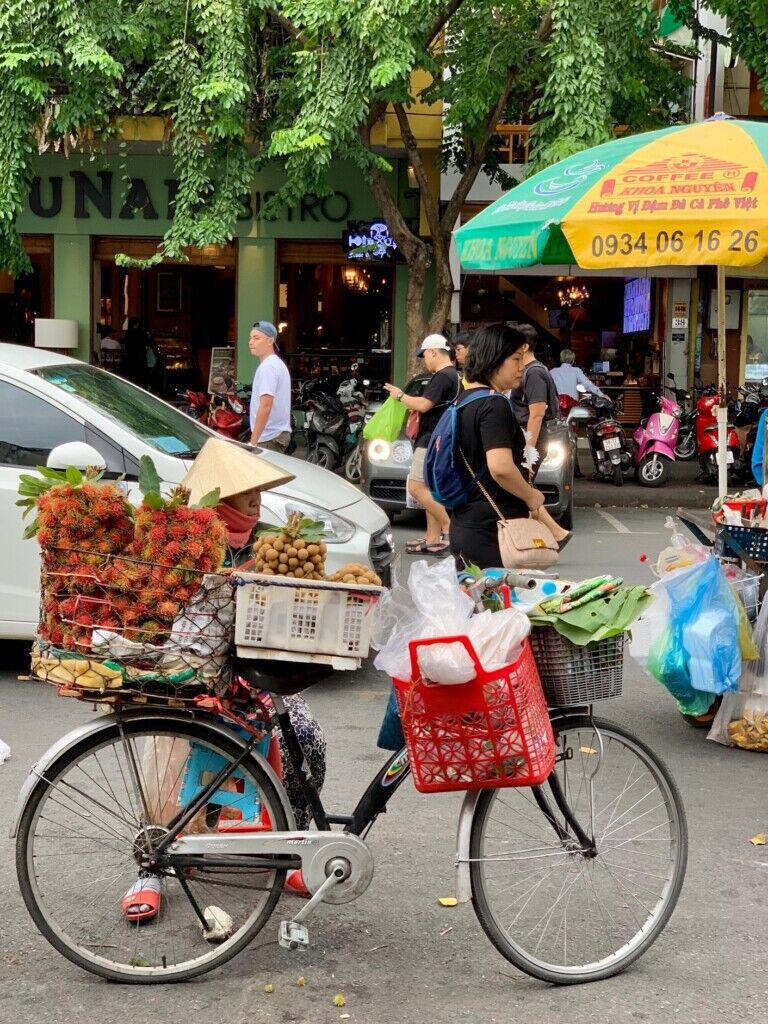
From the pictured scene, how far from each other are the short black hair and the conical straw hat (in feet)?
5.29

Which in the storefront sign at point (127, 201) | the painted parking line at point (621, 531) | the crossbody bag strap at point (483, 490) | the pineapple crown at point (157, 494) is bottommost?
the painted parking line at point (621, 531)

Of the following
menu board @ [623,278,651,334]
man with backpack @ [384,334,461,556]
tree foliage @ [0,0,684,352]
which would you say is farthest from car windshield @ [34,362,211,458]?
menu board @ [623,278,651,334]

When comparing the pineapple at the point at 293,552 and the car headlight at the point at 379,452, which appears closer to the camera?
the pineapple at the point at 293,552

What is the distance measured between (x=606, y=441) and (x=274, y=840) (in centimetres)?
1238

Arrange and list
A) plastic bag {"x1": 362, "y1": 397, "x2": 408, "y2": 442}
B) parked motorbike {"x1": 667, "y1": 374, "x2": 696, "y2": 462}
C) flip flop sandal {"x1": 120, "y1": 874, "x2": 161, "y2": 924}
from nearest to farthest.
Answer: flip flop sandal {"x1": 120, "y1": 874, "x2": 161, "y2": 924}
plastic bag {"x1": 362, "y1": 397, "x2": 408, "y2": 442}
parked motorbike {"x1": 667, "y1": 374, "x2": 696, "y2": 462}

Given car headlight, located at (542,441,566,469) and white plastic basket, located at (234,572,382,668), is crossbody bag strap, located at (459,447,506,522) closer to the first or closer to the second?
white plastic basket, located at (234,572,382,668)

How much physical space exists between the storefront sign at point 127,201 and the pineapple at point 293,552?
1607 cm

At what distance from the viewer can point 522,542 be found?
17.0 feet

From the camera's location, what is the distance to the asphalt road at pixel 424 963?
3293 millimetres

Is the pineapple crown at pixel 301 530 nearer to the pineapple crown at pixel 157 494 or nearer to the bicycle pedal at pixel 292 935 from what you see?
the pineapple crown at pixel 157 494

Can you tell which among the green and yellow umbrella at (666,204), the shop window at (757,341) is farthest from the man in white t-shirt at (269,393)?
the shop window at (757,341)

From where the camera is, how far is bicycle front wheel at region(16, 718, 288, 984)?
3299 millimetres

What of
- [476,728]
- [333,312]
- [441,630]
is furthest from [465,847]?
[333,312]

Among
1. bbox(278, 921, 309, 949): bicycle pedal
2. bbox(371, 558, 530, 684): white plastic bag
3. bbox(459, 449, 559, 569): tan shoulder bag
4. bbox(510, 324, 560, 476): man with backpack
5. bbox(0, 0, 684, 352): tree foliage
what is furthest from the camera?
bbox(0, 0, 684, 352): tree foliage
